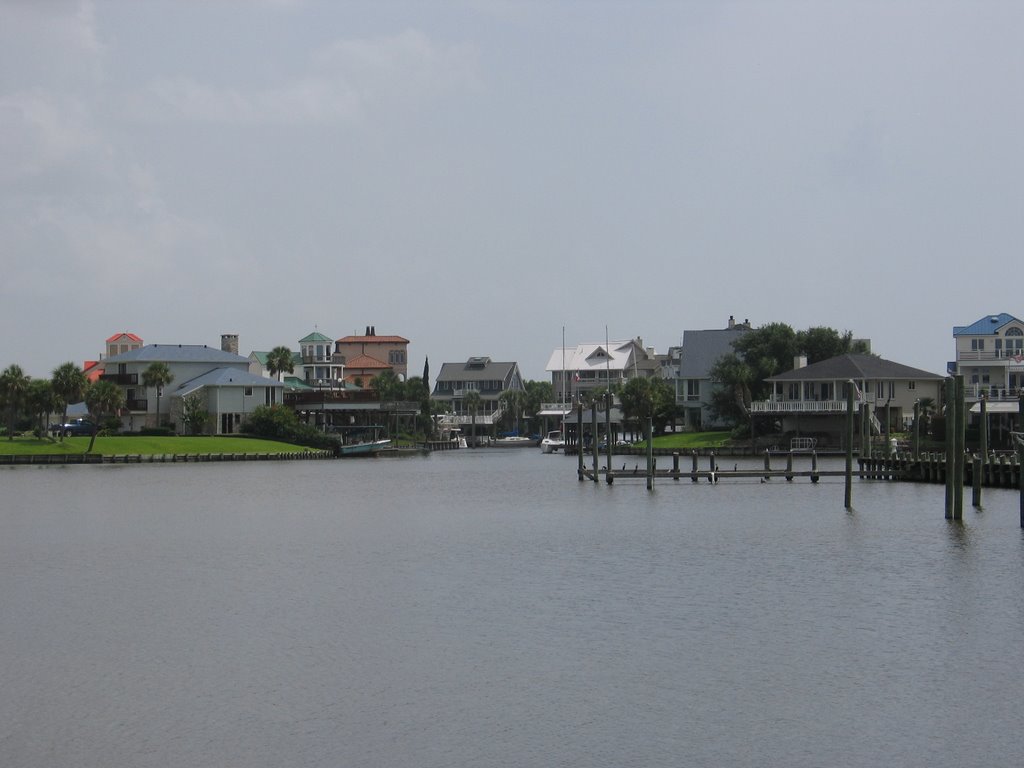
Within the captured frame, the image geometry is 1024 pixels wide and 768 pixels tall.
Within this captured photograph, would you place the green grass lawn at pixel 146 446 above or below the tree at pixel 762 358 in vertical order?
below

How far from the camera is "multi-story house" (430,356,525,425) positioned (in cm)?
18875

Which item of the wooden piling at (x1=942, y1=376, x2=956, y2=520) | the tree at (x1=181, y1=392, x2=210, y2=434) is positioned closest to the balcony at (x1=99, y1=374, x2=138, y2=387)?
the tree at (x1=181, y1=392, x2=210, y2=434)

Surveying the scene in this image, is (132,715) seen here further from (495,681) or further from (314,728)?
(495,681)

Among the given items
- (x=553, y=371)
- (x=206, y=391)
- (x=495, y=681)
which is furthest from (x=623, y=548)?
(x=553, y=371)

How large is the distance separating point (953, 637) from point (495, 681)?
31.8ft

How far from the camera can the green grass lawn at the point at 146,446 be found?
10931 cm

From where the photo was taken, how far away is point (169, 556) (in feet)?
Answer: 141

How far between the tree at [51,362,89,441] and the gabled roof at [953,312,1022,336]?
74.2 metres

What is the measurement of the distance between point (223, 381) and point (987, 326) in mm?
68578

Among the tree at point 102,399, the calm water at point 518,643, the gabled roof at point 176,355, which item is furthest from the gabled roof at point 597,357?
the calm water at point 518,643

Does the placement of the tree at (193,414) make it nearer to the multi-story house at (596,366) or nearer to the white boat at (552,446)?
the white boat at (552,446)

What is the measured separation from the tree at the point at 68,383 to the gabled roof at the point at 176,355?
56.8 ft

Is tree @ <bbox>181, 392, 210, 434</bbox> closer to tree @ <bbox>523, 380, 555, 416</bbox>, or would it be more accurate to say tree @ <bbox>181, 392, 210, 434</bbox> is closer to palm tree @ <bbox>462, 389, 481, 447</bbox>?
palm tree @ <bbox>462, 389, 481, 447</bbox>

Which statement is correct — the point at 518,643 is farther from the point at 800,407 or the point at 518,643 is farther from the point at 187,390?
the point at 187,390
